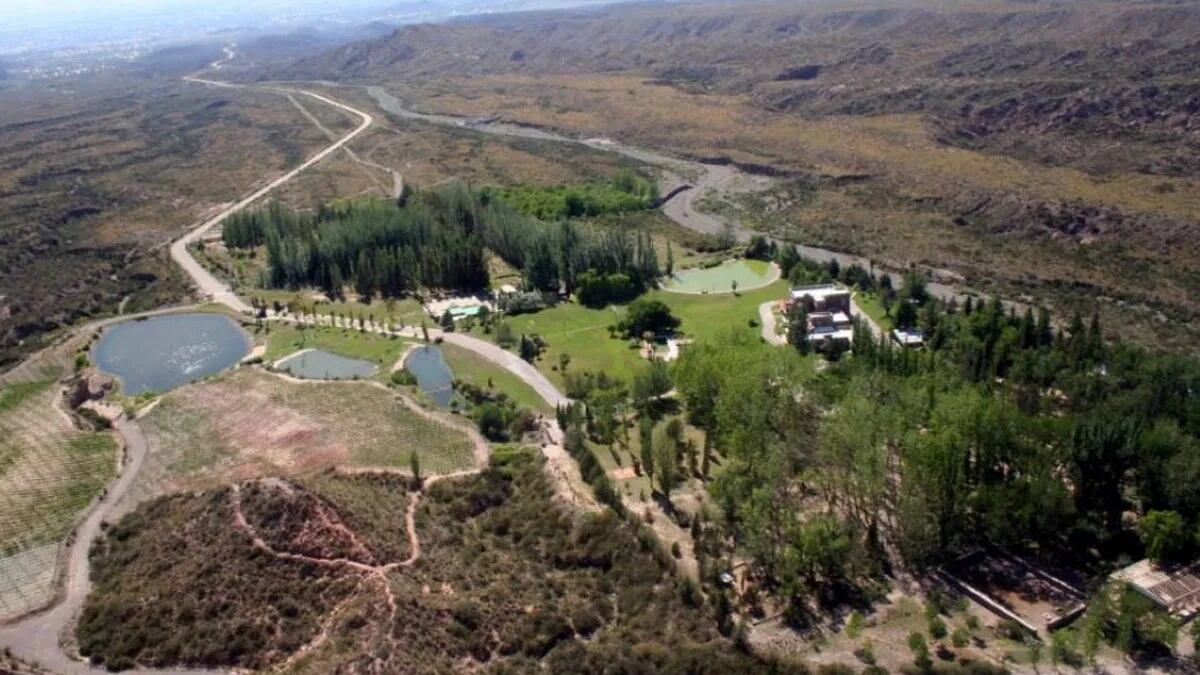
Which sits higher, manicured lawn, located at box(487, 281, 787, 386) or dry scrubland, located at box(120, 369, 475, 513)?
dry scrubland, located at box(120, 369, 475, 513)

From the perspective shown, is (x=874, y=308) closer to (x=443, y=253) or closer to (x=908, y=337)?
(x=908, y=337)

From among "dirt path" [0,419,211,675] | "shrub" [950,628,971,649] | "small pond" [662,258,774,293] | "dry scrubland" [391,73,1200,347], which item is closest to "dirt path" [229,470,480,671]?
"dirt path" [0,419,211,675]

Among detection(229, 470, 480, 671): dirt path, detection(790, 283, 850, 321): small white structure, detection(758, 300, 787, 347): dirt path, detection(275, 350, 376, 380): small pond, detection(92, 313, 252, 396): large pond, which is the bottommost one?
detection(758, 300, 787, 347): dirt path

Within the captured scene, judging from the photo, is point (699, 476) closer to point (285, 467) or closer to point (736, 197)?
point (285, 467)

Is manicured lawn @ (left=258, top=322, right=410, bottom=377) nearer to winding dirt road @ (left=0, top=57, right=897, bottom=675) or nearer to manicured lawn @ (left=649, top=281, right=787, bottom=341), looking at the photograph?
winding dirt road @ (left=0, top=57, right=897, bottom=675)

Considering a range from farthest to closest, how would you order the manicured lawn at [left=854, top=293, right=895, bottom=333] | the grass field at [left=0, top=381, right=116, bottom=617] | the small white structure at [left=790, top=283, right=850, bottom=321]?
the manicured lawn at [left=854, top=293, right=895, bottom=333] < the small white structure at [left=790, top=283, right=850, bottom=321] < the grass field at [left=0, top=381, right=116, bottom=617]

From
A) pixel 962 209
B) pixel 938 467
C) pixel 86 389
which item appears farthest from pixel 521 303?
pixel 962 209

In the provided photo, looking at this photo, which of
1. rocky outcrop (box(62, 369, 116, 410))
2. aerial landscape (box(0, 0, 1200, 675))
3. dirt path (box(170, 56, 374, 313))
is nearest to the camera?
aerial landscape (box(0, 0, 1200, 675))
